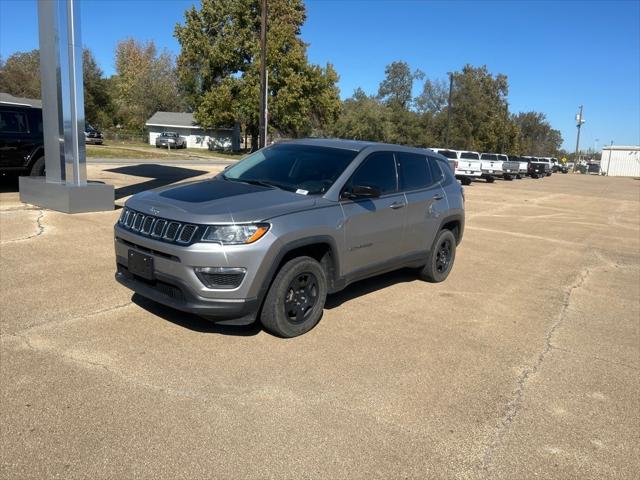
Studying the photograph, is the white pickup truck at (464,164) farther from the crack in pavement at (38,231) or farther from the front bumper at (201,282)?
the front bumper at (201,282)

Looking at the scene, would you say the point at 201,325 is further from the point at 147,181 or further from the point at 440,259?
the point at 147,181

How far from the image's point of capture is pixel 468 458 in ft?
10.4

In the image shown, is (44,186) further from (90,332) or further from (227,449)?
(227,449)

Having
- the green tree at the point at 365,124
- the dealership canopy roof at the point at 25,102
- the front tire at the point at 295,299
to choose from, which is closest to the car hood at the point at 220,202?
the front tire at the point at 295,299

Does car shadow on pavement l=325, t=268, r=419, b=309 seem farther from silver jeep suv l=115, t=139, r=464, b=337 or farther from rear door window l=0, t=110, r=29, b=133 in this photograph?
rear door window l=0, t=110, r=29, b=133

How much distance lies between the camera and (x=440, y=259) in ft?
23.3

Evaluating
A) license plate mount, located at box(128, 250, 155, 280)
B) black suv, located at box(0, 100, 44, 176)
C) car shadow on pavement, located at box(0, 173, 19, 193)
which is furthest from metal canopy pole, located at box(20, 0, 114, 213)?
license plate mount, located at box(128, 250, 155, 280)

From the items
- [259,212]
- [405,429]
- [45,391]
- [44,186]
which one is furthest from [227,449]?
[44,186]

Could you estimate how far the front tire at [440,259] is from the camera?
6.84 meters

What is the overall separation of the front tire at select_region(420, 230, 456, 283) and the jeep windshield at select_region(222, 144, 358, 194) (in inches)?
80.0

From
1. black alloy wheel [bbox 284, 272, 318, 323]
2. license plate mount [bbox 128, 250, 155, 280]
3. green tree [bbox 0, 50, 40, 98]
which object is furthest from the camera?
green tree [bbox 0, 50, 40, 98]

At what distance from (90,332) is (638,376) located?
4.74 m

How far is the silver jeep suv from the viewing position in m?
4.14

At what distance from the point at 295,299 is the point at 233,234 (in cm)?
90
